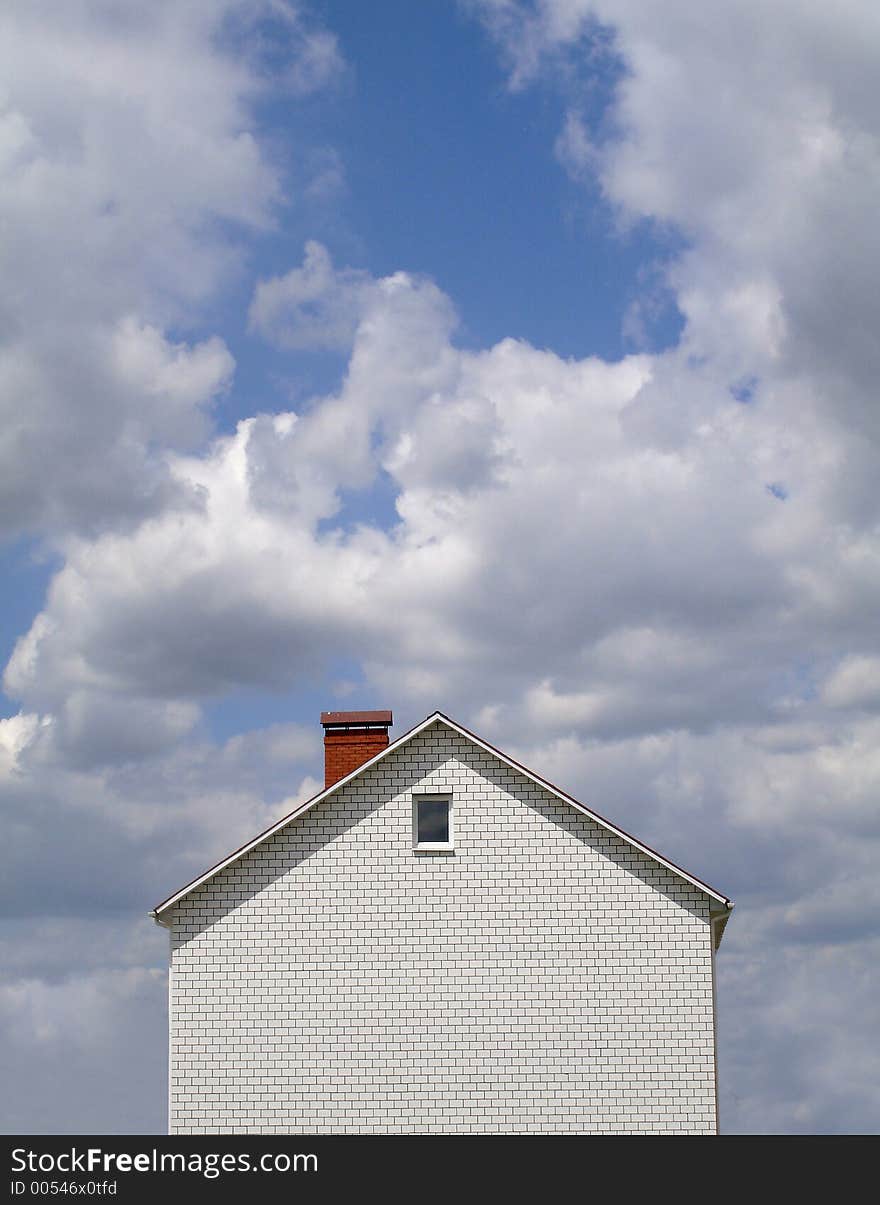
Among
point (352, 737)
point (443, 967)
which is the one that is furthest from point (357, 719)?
point (443, 967)

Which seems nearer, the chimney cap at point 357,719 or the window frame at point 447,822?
the window frame at point 447,822

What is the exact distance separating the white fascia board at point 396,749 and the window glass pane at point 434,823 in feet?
4.24

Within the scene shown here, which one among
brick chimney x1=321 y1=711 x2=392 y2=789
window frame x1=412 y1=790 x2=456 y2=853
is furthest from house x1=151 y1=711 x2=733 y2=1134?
brick chimney x1=321 y1=711 x2=392 y2=789

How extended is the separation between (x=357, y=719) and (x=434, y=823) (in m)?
3.02

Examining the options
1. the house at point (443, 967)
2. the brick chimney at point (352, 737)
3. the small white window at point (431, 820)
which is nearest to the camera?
the house at point (443, 967)

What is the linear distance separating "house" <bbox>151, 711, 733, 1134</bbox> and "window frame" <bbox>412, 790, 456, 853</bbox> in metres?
0.04

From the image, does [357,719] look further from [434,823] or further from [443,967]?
[443,967]

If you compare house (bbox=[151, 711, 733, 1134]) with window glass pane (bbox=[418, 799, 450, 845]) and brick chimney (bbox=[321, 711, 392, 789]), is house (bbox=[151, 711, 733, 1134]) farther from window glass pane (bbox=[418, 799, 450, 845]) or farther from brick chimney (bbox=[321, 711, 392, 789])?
brick chimney (bbox=[321, 711, 392, 789])

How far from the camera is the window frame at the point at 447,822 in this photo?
27266mm

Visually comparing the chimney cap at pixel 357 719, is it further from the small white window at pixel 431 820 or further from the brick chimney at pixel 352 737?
the small white window at pixel 431 820

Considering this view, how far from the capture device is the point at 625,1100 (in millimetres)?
26188

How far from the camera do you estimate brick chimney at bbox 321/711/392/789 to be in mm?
29141

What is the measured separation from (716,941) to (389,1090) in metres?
7.15

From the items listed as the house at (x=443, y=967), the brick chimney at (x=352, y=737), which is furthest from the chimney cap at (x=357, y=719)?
the house at (x=443, y=967)
